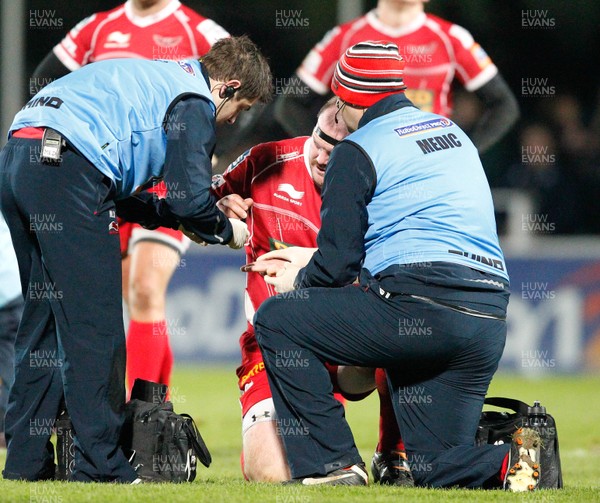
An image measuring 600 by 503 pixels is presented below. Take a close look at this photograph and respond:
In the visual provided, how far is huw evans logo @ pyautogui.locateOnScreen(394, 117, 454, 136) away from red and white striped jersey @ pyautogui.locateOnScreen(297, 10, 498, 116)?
2.93 metres

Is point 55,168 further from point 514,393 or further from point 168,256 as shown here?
point 514,393

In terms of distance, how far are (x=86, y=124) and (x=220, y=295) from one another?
21.3 feet

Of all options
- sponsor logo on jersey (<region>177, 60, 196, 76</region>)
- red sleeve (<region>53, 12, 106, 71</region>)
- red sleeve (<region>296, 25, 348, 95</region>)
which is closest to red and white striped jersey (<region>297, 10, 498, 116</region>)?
red sleeve (<region>296, 25, 348, 95</region>)

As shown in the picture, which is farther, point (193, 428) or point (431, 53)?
point (431, 53)

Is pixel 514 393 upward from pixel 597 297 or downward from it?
downward

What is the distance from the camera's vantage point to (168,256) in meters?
6.59

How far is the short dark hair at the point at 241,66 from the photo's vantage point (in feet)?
15.6

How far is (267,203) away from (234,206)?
1.11 ft

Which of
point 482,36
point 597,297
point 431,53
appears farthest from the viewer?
point 482,36

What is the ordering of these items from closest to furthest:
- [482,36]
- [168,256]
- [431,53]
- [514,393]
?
[168,256]
[431,53]
[514,393]
[482,36]

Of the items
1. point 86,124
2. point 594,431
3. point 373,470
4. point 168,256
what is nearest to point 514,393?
point 594,431

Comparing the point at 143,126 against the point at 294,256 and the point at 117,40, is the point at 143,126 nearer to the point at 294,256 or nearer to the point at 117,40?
the point at 294,256

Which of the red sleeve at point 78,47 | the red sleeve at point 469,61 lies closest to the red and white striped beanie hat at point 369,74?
the red sleeve at point 78,47

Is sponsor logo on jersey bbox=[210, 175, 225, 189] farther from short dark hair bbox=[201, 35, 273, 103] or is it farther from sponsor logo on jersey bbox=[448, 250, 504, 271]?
sponsor logo on jersey bbox=[448, 250, 504, 271]
